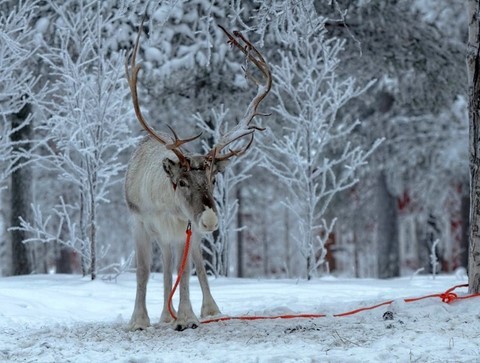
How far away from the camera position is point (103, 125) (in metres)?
10.7

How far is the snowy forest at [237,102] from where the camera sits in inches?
417

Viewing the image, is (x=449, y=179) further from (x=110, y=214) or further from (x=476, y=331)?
(x=476, y=331)

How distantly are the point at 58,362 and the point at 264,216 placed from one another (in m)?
27.3

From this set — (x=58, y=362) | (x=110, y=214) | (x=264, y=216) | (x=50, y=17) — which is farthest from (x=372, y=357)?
(x=264, y=216)

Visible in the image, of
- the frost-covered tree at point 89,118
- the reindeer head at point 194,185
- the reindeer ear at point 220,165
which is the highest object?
the frost-covered tree at point 89,118

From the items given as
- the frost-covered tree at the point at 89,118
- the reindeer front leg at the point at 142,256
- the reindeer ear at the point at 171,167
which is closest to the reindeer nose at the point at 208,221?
the reindeer ear at the point at 171,167

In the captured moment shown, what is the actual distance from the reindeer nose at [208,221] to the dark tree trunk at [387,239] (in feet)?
40.8

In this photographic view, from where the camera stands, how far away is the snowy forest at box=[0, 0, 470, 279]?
10594 mm

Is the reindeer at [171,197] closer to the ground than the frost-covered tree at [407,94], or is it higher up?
closer to the ground

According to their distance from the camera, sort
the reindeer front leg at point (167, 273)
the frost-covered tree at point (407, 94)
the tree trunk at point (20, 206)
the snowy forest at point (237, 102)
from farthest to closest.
A: the frost-covered tree at point (407, 94) → the tree trunk at point (20, 206) → the snowy forest at point (237, 102) → the reindeer front leg at point (167, 273)

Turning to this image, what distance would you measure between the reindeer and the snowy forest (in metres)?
0.78

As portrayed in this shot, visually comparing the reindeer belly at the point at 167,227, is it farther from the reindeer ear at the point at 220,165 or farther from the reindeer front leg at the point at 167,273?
the reindeer ear at the point at 220,165

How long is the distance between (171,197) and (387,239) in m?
12.2

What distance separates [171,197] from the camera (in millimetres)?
6352
